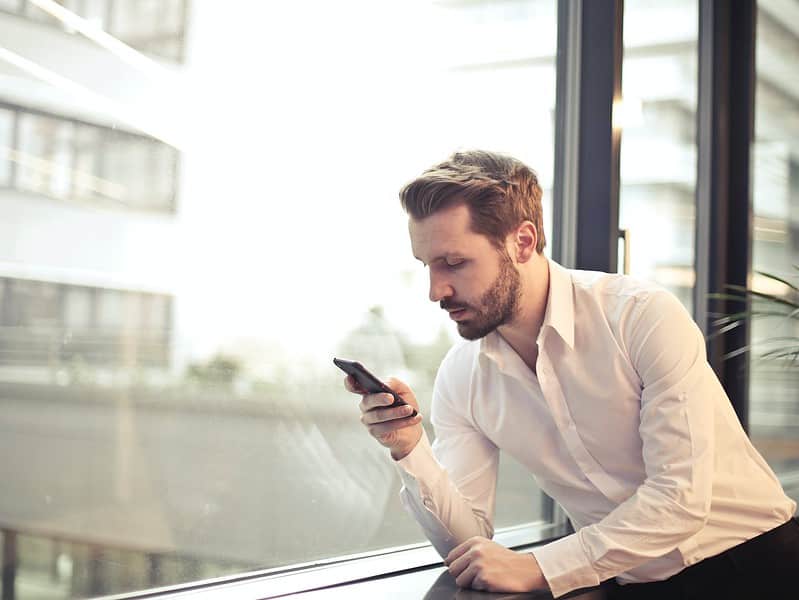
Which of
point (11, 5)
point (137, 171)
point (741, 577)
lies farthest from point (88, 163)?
point (741, 577)

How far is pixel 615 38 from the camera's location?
287cm

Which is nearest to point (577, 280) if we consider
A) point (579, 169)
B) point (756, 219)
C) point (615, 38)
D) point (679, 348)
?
point (679, 348)

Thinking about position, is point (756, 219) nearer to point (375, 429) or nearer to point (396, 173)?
point (396, 173)

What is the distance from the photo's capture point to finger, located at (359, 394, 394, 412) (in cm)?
175

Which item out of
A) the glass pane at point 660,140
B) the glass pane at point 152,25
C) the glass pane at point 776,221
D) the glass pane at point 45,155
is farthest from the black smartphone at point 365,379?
the glass pane at point 776,221

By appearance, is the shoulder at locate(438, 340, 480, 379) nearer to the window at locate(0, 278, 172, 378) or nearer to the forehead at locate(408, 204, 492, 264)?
the forehead at locate(408, 204, 492, 264)

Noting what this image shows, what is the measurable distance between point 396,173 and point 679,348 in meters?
0.96

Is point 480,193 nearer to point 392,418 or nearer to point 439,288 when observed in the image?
point 439,288

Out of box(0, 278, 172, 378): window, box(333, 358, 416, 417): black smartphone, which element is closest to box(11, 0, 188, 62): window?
box(0, 278, 172, 378): window

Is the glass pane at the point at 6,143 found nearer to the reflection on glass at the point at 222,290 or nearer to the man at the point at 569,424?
the reflection on glass at the point at 222,290

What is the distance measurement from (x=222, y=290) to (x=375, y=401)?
0.46m

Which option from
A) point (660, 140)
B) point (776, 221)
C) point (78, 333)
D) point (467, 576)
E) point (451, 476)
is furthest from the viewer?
point (776, 221)

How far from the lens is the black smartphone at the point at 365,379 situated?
168 cm

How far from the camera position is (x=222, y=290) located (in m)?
1.98
